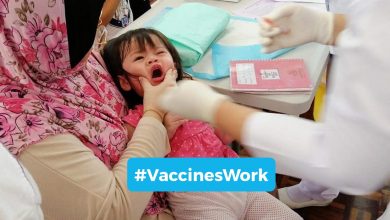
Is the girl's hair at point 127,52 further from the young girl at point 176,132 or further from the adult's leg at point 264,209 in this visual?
the adult's leg at point 264,209

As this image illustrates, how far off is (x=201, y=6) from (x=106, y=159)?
0.80 meters

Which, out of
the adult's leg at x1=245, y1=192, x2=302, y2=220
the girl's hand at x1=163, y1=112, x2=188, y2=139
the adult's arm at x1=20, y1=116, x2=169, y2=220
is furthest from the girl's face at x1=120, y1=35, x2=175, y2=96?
the adult's leg at x1=245, y1=192, x2=302, y2=220

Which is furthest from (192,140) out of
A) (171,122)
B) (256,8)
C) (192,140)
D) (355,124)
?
(256,8)

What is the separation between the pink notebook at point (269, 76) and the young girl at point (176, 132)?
18cm

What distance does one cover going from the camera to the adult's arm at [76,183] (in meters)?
0.75

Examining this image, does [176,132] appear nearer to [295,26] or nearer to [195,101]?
[195,101]

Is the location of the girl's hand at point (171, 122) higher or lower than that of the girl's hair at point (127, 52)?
lower

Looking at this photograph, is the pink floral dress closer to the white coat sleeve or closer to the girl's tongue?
the girl's tongue

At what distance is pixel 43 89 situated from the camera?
2.85ft

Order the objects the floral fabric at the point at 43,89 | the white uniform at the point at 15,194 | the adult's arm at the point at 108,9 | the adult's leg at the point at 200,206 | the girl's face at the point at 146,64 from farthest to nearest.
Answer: the adult's arm at the point at 108,9 < the girl's face at the point at 146,64 < the adult's leg at the point at 200,206 < the floral fabric at the point at 43,89 < the white uniform at the point at 15,194

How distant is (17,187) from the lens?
550mm

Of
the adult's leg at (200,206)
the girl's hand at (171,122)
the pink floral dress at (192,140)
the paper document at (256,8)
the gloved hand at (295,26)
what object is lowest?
the adult's leg at (200,206)

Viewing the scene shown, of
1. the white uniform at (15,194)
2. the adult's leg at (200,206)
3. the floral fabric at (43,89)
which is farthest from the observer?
the adult's leg at (200,206)

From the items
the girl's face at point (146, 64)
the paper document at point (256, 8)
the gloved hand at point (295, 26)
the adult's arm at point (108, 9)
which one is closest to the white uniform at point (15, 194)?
the girl's face at point (146, 64)
